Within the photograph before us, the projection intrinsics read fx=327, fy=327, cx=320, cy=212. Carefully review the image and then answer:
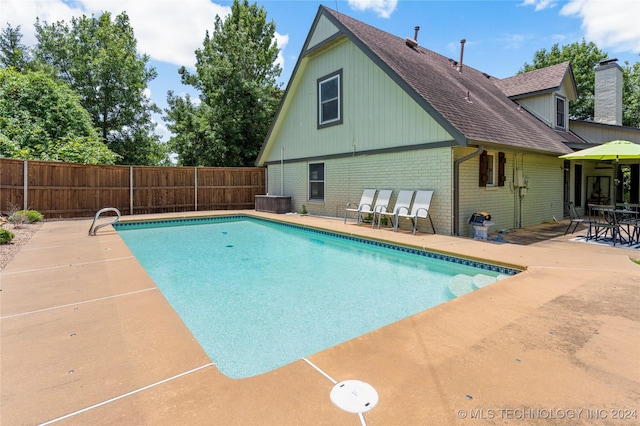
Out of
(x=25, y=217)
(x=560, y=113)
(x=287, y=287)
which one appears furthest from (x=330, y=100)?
(x=25, y=217)

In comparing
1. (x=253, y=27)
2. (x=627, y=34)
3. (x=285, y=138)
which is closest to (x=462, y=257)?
(x=285, y=138)

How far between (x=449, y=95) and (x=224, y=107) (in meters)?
12.9

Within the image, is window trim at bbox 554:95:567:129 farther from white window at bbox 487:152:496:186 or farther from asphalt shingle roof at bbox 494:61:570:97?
white window at bbox 487:152:496:186

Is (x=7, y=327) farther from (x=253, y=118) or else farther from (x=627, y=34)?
(x=627, y=34)

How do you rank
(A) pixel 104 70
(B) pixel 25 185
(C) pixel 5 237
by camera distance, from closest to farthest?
(C) pixel 5 237 → (B) pixel 25 185 → (A) pixel 104 70

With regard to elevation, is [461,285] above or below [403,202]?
below

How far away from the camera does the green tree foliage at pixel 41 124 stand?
12.8 meters

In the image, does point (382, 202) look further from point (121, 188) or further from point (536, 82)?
point (121, 188)

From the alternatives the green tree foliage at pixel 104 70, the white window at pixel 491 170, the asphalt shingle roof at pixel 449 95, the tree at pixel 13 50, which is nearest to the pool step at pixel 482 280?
the asphalt shingle roof at pixel 449 95

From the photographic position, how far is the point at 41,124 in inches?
545

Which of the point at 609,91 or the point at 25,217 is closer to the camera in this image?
the point at 25,217

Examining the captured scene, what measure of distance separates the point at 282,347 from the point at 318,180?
930 centimetres

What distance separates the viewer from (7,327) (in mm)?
2738

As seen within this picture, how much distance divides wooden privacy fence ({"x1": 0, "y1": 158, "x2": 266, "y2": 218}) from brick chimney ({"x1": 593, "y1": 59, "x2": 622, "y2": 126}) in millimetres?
14894
